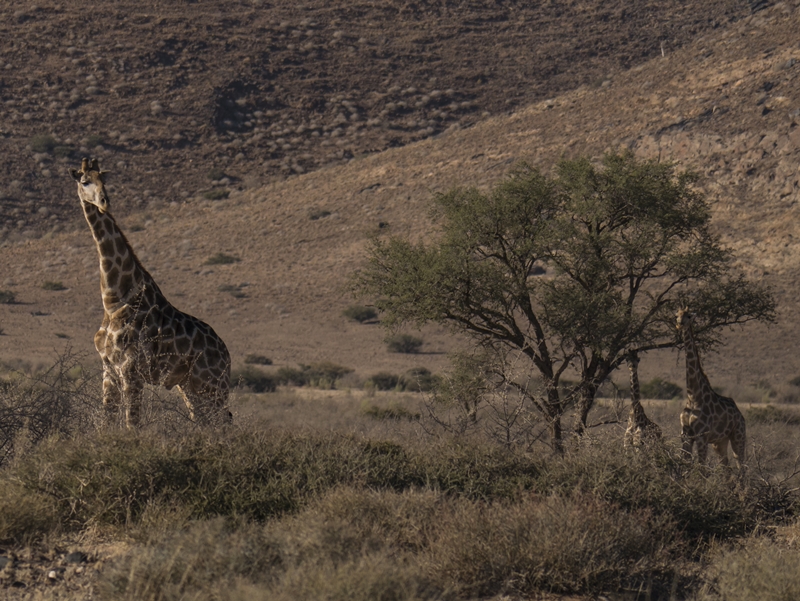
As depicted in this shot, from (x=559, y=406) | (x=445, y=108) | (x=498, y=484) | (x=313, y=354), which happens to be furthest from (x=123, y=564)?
(x=445, y=108)

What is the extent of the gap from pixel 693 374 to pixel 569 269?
238cm

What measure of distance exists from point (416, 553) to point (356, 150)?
47.2 meters

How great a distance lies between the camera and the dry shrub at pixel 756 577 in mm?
6082

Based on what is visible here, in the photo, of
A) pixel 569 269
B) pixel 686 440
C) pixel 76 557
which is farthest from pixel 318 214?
pixel 76 557

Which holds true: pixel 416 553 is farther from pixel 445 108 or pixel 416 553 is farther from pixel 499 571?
pixel 445 108

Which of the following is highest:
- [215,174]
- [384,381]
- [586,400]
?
[215,174]

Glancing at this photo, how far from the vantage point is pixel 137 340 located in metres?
9.45

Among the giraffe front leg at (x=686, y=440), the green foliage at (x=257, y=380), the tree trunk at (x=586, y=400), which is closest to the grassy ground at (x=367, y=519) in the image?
the giraffe front leg at (x=686, y=440)

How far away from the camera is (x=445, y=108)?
56156 mm

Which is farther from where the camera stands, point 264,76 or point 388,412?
point 264,76

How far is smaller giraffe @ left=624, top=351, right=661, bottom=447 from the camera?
9.29 metres

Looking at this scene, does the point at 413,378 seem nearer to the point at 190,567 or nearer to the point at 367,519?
the point at 367,519

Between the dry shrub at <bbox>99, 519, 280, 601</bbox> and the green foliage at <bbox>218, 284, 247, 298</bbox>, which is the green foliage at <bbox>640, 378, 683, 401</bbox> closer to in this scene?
the green foliage at <bbox>218, 284, 247, 298</bbox>

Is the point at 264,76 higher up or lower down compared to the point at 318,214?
higher up
